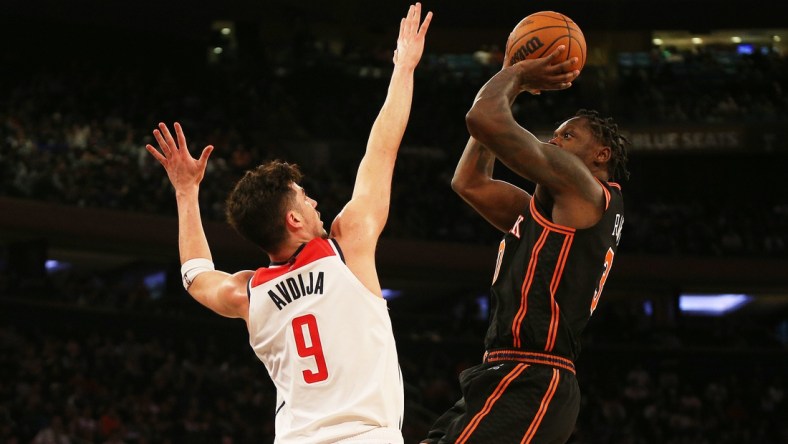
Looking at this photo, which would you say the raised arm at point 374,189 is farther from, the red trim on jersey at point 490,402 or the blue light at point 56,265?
the blue light at point 56,265

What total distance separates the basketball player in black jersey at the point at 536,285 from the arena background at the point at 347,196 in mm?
11840

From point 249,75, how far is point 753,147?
11.7 meters

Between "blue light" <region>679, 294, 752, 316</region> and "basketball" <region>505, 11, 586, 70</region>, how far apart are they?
1936 cm

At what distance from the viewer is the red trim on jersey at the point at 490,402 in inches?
163

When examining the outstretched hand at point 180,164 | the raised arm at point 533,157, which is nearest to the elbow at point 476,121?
the raised arm at point 533,157

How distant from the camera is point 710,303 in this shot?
2352 cm

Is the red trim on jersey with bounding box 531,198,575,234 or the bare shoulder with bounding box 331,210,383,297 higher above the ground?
the bare shoulder with bounding box 331,210,383,297

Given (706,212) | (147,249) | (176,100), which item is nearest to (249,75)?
(176,100)

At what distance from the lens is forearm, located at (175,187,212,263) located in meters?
4.35

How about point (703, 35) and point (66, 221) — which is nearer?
point (66, 221)

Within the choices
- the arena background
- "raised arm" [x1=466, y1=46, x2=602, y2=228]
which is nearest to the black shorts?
"raised arm" [x1=466, y1=46, x2=602, y2=228]

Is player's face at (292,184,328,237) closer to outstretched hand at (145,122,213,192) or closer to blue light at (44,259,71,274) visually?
outstretched hand at (145,122,213,192)

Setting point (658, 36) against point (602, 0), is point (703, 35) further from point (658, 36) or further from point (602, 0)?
point (602, 0)

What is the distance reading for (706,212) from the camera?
23.8m
